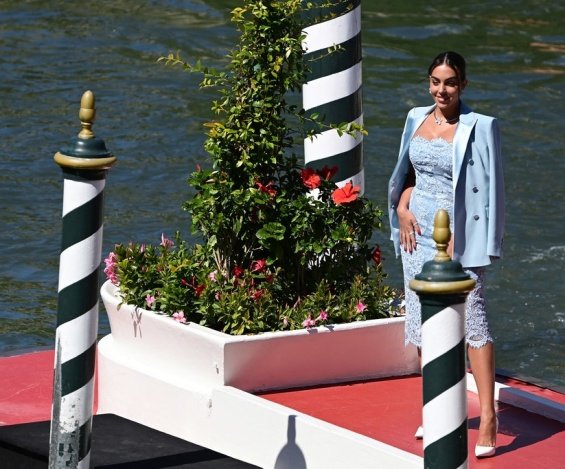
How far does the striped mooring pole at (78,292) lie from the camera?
4.98 metres

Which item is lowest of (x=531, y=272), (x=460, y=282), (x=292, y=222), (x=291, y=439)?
(x=531, y=272)

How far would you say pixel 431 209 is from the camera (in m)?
5.59

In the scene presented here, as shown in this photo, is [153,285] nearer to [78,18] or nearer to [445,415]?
[445,415]

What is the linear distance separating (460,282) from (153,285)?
7.85 ft

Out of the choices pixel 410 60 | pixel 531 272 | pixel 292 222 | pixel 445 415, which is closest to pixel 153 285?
pixel 292 222

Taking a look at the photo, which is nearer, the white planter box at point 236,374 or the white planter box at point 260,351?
the white planter box at point 236,374

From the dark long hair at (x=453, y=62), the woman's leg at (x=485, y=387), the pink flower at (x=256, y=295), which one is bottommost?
the woman's leg at (x=485, y=387)

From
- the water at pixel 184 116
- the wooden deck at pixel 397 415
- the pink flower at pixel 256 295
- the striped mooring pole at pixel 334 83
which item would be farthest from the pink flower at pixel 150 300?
the water at pixel 184 116

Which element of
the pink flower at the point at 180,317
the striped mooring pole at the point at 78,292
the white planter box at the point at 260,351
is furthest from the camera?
the pink flower at the point at 180,317

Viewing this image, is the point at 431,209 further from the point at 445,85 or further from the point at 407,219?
the point at 445,85

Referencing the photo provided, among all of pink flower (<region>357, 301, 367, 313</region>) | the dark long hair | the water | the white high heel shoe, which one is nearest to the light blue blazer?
the dark long hair

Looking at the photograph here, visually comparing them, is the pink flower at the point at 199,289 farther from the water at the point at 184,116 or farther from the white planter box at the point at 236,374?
the water at the point at 184,116

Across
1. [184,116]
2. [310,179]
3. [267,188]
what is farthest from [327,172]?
[184,116]

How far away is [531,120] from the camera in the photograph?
49.0ft
